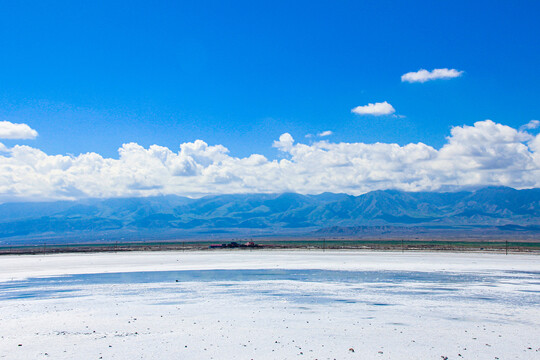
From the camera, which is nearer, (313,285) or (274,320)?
(274,320)

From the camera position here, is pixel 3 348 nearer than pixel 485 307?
Yes

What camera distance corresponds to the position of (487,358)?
1221cm

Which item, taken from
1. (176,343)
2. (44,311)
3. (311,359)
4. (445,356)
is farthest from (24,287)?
(445,356)

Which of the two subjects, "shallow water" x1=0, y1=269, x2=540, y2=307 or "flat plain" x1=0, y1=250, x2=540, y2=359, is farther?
"shallow water" x1=0, y1=269, x2=540, y2=307

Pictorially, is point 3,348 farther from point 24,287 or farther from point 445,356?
point 24,287

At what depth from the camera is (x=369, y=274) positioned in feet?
110

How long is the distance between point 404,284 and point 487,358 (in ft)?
50.8

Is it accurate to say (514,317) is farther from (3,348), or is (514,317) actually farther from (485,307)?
(3,348)

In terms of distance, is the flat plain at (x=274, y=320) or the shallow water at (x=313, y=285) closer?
the flat plain at (x=274, y=320)

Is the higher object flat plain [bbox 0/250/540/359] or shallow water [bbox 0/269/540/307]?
flat plain [bbox 0/250/540/359]

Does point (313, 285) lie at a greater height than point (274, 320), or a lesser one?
lesser

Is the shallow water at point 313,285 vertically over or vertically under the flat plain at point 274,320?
under

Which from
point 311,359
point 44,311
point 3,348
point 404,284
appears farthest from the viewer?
point 404,284

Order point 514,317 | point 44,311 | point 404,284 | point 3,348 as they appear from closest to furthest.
→ point 3,348 → point 514,317 → point 44,311 → point 404,284
